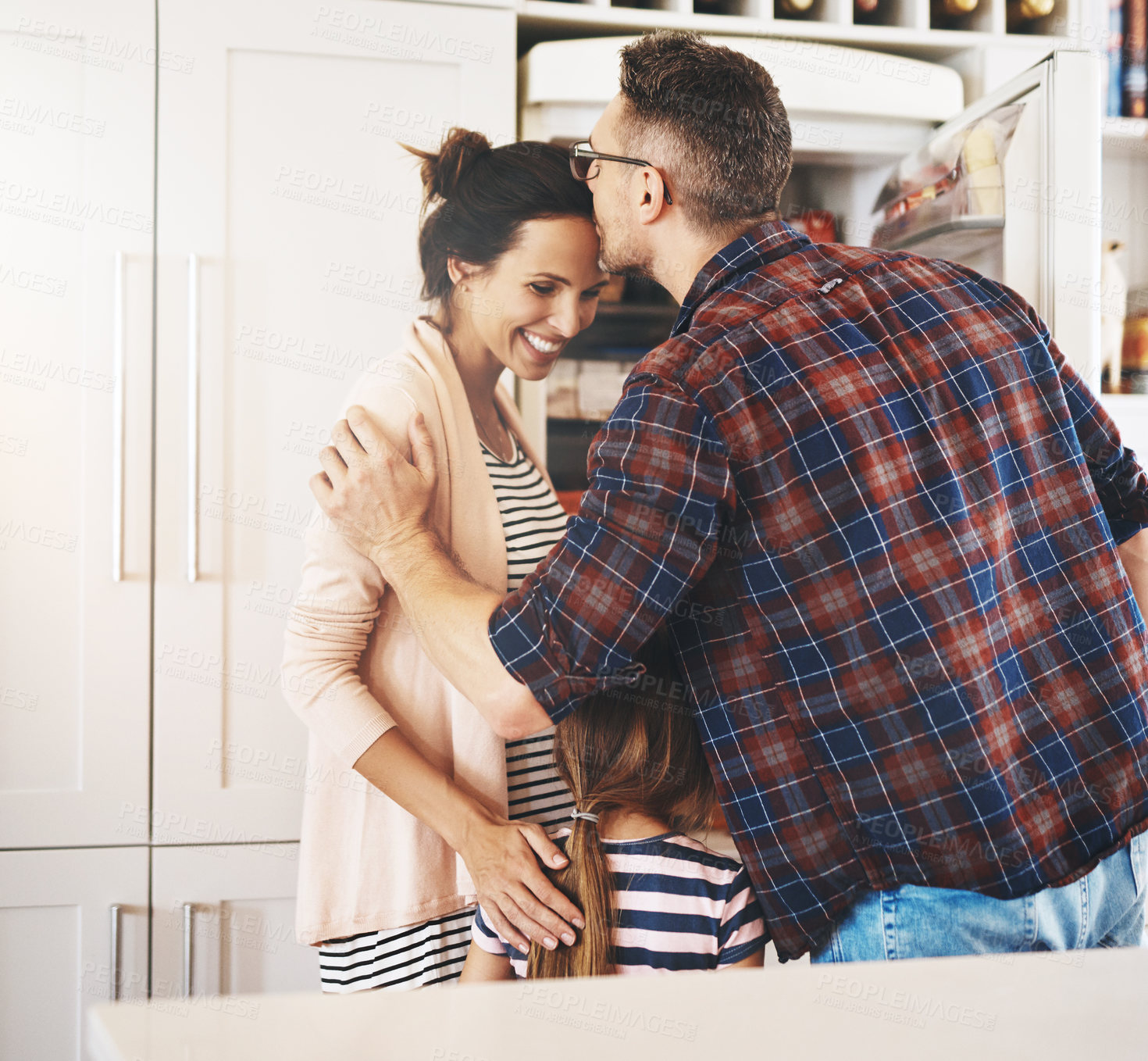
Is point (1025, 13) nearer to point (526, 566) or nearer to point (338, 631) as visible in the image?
point (526, 566)

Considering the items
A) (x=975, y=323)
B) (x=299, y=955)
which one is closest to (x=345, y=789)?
(x=299, y=955)

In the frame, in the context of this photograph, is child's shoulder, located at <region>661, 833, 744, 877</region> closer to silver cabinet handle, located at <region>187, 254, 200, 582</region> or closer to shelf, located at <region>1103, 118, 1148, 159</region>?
silver cabinet handle, located at <region>187, 254, 200, 582</region>

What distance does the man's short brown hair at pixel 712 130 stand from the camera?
3.43ft

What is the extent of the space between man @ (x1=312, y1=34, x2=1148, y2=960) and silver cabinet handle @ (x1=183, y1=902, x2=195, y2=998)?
1.85ft

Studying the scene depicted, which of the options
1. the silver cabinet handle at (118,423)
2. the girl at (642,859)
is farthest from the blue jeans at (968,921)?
the silver cabinet handle at (118,423)

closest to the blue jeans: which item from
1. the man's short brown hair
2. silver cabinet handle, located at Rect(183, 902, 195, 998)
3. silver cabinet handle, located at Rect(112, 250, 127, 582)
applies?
the man's short brown hair

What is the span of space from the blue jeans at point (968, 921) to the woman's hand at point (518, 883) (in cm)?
29

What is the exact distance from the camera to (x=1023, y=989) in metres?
0.36

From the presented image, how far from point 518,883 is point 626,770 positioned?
7.9 inches

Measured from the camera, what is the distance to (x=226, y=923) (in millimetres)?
1292

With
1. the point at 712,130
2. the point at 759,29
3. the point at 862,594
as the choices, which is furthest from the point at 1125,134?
the point at 862,594

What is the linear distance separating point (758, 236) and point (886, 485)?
32 cm

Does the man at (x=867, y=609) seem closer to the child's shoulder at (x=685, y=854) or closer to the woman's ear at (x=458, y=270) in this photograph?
the child's shoulder at (x=685, y=854)

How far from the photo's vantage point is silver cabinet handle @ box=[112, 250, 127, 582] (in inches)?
48.6
